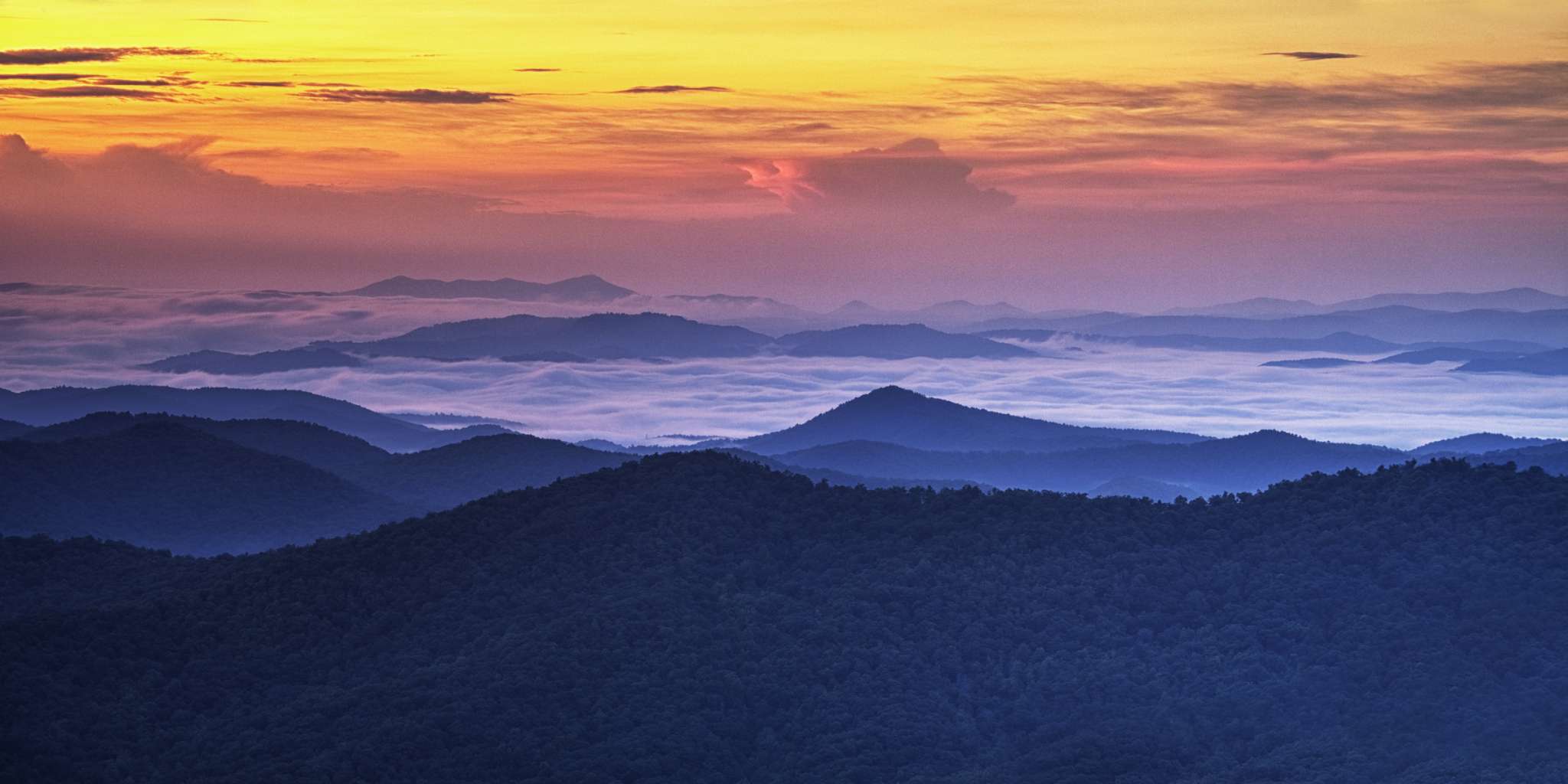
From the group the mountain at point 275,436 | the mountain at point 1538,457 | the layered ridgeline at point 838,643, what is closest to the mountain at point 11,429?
the mountain at point 275,436

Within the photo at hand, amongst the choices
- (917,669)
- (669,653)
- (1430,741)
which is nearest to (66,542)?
(669,653)

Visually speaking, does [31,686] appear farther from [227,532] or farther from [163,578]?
[227,532]

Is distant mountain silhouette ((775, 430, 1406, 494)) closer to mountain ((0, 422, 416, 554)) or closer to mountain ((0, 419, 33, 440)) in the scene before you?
mountain ((0, 422, 416, 554))

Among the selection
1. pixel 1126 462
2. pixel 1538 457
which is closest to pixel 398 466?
pixel 1126 462

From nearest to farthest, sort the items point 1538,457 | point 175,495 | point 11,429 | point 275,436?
point 1538,457
point 175,495
point 275,436
point 11,429

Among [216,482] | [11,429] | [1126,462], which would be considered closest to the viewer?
[216,482]

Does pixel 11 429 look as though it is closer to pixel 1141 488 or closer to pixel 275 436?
pixel 275 436

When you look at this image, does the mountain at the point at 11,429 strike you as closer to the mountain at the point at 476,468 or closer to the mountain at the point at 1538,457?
the mountain at the point at 476,468
